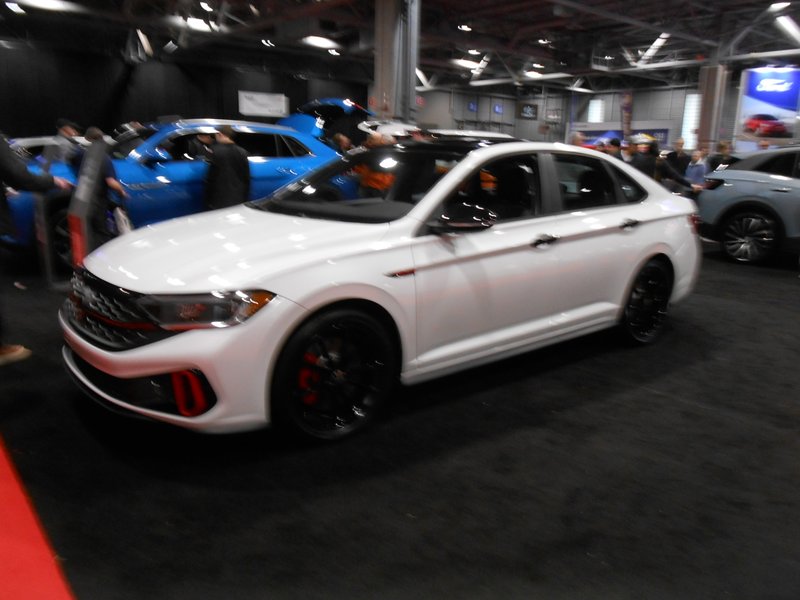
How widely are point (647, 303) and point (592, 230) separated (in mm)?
945

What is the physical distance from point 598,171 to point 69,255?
4840 millimetres

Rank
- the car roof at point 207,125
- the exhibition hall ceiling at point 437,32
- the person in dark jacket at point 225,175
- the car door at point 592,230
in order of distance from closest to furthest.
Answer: the car door at point 592,230, the person in dark jacket at point 225,175, the car roof at point 207,125, the exhibition hall ceiling at point 437,32

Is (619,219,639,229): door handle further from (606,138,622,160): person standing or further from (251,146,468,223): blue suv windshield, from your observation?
(606,138,622,160): person standing

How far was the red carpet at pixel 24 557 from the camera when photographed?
2020 mm

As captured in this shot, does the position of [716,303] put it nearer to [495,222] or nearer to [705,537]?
[495,222]

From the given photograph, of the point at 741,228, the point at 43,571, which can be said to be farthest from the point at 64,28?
the point at 43,571

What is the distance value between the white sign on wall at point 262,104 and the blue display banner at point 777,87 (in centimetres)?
1184

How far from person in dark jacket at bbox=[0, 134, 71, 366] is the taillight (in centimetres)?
721

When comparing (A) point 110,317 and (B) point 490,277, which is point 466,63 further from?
(A) point 110,317

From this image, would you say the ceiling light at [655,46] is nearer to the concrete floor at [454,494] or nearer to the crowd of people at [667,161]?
the crowd of people at [667,161]

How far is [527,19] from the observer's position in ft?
53.0

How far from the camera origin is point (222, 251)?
2822 millimetres

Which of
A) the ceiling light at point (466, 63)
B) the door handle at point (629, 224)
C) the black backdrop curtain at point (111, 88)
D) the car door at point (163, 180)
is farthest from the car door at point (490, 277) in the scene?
the ceiling light at point (466, 63)

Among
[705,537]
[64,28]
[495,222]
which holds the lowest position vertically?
[705,537]
